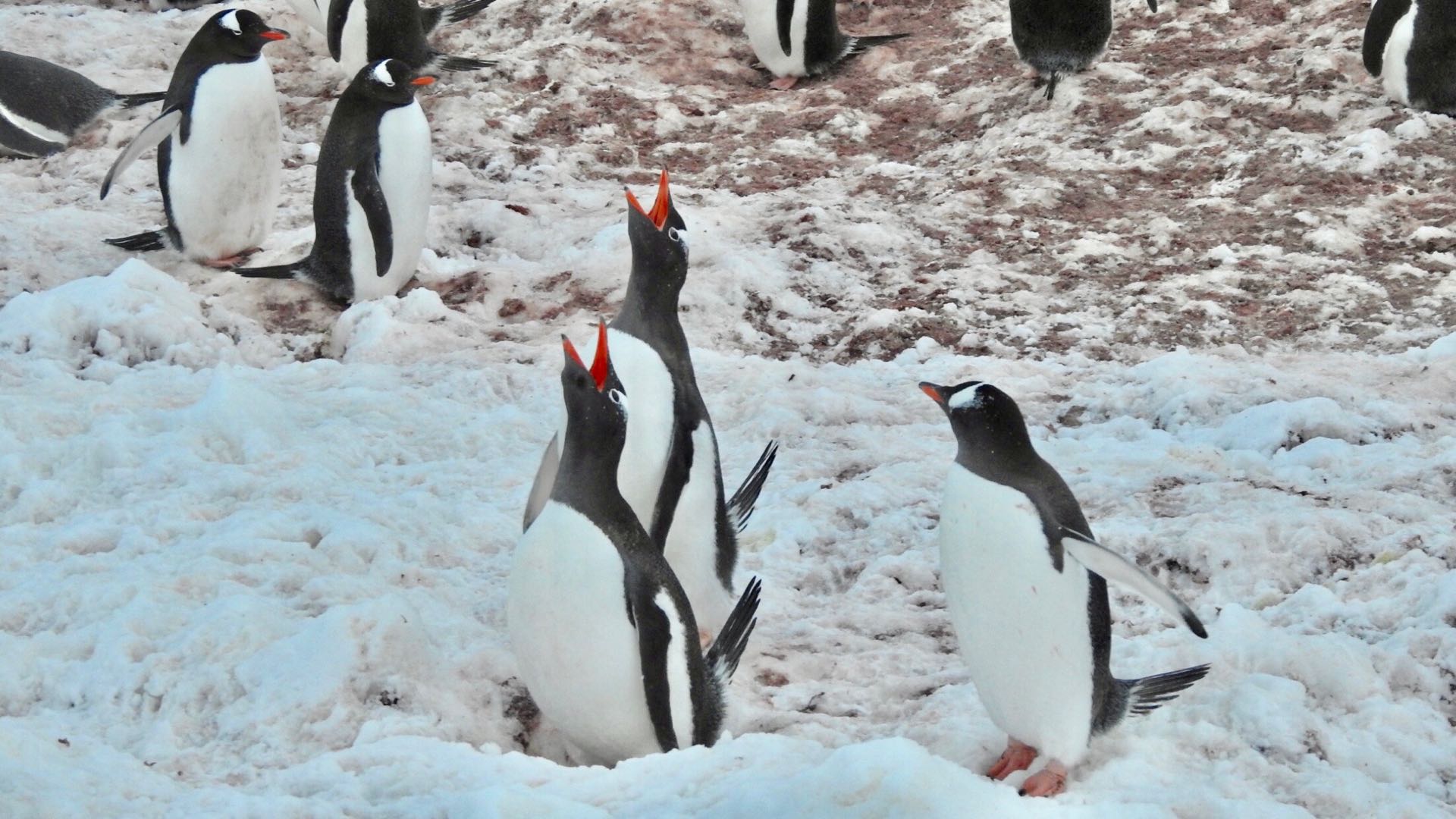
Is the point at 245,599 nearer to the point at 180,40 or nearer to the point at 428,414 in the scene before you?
the point at 428,414

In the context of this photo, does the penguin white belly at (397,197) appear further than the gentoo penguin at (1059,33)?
No

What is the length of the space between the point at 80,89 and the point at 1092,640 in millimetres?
5360

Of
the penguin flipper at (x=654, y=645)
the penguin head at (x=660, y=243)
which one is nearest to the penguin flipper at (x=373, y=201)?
the penguin head at (x=660, y=243)

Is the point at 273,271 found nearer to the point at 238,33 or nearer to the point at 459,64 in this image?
the point at 238,33

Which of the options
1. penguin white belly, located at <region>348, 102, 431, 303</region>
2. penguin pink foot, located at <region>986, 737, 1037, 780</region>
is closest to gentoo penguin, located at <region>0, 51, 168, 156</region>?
penguin white belly, located at <region>348, 102, 431, 303</region>

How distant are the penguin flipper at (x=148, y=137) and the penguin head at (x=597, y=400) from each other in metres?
3.08

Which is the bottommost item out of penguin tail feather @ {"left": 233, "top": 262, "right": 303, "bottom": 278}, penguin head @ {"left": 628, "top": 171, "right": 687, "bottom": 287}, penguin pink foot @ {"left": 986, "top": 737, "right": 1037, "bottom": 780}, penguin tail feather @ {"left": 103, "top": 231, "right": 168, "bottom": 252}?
penguin pink foot @ {"left": 986, "top": 737, "right": 1037, "bottom": 780}

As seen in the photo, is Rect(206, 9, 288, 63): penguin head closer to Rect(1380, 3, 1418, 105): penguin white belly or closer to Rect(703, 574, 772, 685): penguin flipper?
Rect(703, 574, 772, 685): penguin flipper

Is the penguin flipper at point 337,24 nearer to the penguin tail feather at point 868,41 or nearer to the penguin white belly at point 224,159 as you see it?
the penguin white belly at point 224,159

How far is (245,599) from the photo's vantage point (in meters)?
2.72

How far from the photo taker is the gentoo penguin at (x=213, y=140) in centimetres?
484

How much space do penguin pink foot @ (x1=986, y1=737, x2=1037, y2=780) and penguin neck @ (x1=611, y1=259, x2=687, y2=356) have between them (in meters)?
1.20

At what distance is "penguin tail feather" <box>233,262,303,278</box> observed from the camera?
185 inches

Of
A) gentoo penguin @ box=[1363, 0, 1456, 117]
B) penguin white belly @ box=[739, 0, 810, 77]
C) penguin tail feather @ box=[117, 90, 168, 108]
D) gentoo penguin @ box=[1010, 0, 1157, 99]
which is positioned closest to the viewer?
gentoo penguin @ box=[1363, 0, 1456, 117]
